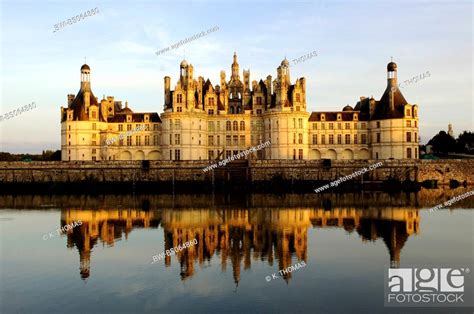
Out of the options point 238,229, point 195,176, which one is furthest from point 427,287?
point 195,176

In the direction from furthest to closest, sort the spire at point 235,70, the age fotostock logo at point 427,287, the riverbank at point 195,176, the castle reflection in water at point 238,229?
the spire at point 235,70 → the riverbank at point 195,176 → the castle reflection in water at point 238,229 → the age fotostock logo at point 427,287

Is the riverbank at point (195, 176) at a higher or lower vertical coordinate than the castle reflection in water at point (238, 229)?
higher

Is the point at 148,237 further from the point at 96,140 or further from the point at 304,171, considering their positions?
the point at 96,140

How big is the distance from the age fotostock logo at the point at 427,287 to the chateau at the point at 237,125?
50.2 meters

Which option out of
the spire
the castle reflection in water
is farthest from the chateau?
the castle reflection in water

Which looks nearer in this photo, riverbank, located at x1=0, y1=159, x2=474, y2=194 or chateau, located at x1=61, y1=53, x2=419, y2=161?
riverbank, located at x1=0, y1=159, x2=474, y2=194

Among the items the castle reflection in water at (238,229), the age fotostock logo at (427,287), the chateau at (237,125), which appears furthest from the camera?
the chateau at (237,125)

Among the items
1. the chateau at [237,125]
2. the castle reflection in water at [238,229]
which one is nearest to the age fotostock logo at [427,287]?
the castle reflection in water at [238,229]

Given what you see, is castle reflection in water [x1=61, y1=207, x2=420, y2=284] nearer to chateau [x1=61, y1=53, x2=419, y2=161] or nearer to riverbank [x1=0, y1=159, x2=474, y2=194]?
riverbank [x1=0, y1=159, x2=474, y2=194]

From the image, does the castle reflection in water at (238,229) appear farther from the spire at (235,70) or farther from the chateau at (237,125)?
the spire at (235,70)

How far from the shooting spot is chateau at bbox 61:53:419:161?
72875 millimetres

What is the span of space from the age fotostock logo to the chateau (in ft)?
165

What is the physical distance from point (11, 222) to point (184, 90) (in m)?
40.0

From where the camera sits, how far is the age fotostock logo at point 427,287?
18297 millimetres
